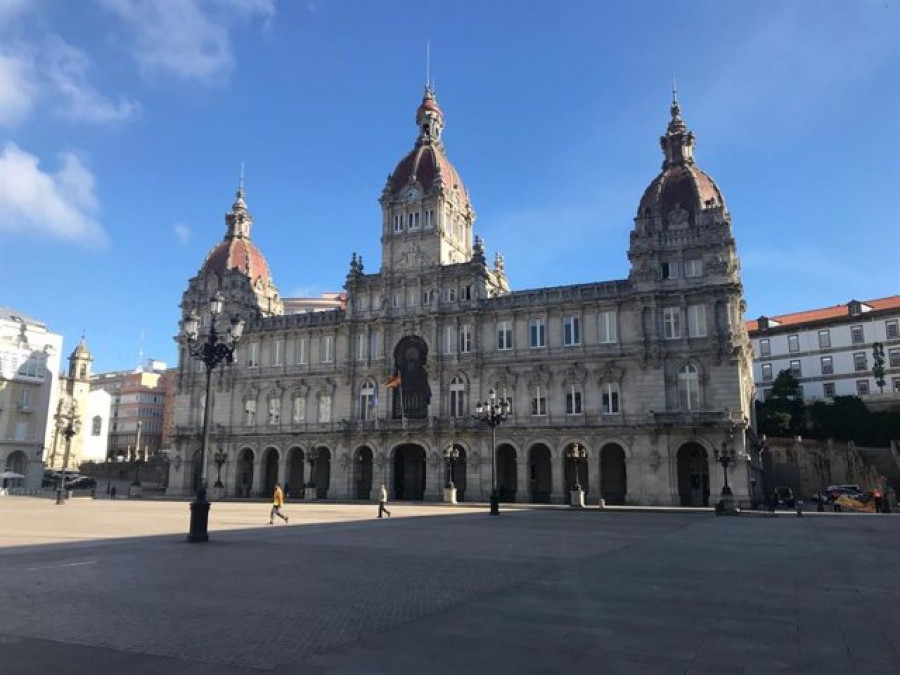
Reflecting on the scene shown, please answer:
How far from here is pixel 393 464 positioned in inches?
2457

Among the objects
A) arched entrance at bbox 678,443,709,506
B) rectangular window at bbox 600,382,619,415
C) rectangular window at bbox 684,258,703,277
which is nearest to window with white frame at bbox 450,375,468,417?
rectangular window at bbox 600,382,619,415

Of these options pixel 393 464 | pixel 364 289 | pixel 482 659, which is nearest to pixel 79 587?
pixel 482 659

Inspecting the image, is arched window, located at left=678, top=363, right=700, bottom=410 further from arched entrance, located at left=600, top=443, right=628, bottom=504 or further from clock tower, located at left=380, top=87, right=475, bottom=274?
clock tower, located at left=380, top=87, right=475, bottom=274

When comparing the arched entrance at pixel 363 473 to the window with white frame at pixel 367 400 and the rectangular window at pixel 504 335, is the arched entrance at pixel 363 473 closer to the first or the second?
the window with white frame at pixel 367 400

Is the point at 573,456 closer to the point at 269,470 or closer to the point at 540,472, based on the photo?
the point at 540,472

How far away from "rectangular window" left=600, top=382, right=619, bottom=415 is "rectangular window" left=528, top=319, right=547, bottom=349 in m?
6.26

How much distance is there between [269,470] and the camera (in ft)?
227

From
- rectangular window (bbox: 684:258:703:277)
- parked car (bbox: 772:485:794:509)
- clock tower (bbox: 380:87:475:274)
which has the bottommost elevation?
parked car (bbox: 772:485:794:509)

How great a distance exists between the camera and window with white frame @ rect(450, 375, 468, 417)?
6025cm

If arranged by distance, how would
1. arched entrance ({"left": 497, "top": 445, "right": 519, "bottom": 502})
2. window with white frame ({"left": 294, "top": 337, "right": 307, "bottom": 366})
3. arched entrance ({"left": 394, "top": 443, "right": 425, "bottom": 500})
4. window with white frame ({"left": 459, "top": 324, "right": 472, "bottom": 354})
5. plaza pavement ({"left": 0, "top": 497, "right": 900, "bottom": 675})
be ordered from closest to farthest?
Result: plaza pavement ({"left": 0, "top": 497, "right": 900, "bottom": 675}), arched entrance ({"left": 497, "top": 445, "right": 519, "bottom": 502}), window with white frame ({"left": 459, "top": 324, "right": 472, "bottom": 354}), arched entrance ({"left": 394, "top": 443, "right": 425, "bottom": 500}), window with white frame ({"left": 294, "top": 337, "right": 307, "bottom": 366})

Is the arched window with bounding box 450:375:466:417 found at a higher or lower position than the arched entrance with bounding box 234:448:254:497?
higher

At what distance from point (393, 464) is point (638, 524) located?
34.4 meters

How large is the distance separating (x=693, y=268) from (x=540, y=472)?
20469 mm

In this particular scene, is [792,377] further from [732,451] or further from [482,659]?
[482,659]
